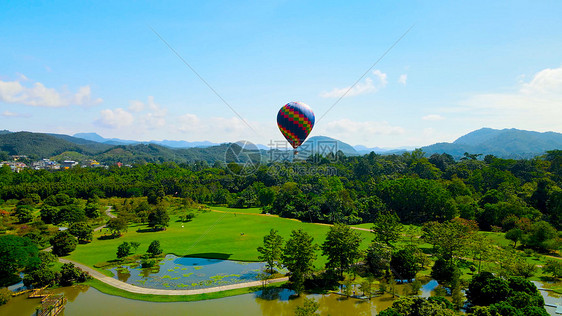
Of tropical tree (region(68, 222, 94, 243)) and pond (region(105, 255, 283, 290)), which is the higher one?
tropical tree (region(68, 222, 94, 243))

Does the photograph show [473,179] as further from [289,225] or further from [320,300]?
[320,300]

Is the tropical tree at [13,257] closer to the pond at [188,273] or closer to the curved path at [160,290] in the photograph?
the curved path at [160,290]

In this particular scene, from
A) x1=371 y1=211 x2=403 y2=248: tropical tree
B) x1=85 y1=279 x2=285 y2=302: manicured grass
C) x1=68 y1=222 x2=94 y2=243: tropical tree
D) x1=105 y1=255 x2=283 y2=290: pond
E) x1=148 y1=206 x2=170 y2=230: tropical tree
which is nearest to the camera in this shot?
x1=85 y1=279 x2=285 y2=302: manicured grass

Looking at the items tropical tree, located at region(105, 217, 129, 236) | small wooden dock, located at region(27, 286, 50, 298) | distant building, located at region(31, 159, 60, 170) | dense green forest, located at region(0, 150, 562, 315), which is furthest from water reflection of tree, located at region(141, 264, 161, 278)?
distant building, located at region(31, 159, 60, 170)

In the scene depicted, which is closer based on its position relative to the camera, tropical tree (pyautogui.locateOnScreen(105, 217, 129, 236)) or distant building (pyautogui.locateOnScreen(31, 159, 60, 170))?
tropical tree (pyautogui.locateOnScreen(105, 217, 129, 236))

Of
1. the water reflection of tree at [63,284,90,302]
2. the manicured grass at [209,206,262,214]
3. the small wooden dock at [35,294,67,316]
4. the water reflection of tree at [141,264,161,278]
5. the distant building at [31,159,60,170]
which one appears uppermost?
the distant building at [31,159,60,170]

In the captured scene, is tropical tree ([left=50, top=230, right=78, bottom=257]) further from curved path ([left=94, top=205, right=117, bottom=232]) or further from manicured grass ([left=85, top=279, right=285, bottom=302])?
curved path ([left=94, top=205, right=117, bottom=232])

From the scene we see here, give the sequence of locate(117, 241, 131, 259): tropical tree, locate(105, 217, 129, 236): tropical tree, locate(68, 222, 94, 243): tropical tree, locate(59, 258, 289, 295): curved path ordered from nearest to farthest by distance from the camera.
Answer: locate(59, 258, 289, 295): curved path → locate(117, 241, 131, 259): tropical tree → locate(68, 222, 94, 243): tropical tree → locate(105, 217, 129, 236): tropical tree
